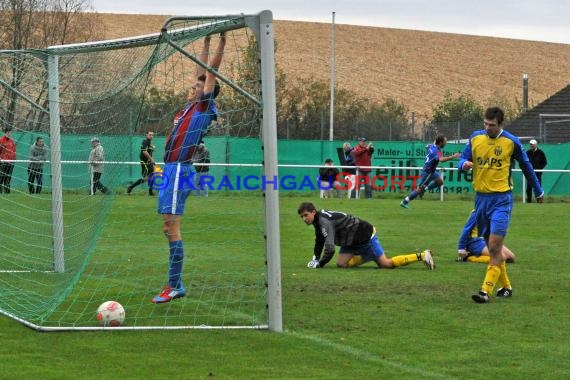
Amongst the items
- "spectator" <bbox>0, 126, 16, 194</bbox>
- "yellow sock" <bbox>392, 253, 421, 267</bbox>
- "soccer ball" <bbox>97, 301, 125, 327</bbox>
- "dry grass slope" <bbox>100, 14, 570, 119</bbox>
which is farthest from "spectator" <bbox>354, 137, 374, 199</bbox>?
"dry grass slope" <bbox>100, 14, 570, 119</bbox>

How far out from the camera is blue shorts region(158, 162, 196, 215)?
1071cm

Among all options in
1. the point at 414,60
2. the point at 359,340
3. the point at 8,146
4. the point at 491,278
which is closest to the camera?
the point at 359,340

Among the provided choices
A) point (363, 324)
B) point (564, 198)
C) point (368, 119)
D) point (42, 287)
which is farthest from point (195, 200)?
point (368, 119)

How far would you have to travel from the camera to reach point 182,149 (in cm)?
1076

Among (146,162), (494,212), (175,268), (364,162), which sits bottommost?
(175,268)

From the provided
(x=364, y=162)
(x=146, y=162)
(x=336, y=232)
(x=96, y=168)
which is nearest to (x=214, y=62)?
(x=96, y=168)

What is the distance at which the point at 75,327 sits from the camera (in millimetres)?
9609

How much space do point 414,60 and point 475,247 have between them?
273 ft

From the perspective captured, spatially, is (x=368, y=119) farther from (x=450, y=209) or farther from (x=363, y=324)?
(x=363, y=324)

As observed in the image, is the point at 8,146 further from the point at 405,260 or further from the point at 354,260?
the point at 405,260

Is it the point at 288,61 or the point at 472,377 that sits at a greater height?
the point at 288,61

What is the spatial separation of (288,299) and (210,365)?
3.38 metres

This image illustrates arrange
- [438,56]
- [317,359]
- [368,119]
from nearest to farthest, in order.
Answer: [317,359] < [368,119] < [438,56]

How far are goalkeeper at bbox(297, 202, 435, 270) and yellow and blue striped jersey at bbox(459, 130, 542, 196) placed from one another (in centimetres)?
273
